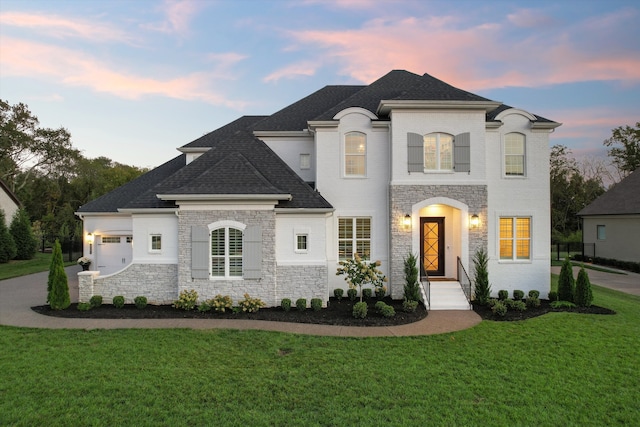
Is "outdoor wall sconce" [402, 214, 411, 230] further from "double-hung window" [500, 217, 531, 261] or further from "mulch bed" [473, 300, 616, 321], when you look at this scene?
"double-hung window" [500, 217, 531, 261]

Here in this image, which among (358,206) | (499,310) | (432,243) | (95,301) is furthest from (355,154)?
(95,301)

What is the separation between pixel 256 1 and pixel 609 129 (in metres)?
Result: 47.8

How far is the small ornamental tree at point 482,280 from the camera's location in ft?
38.9

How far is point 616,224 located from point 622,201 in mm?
1922

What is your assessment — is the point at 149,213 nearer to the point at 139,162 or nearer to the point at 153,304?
the point at 153,304

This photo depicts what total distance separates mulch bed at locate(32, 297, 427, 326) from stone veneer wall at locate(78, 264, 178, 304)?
32 cm

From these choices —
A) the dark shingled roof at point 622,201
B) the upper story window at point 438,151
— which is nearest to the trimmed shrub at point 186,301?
the upper story window at point 438,151

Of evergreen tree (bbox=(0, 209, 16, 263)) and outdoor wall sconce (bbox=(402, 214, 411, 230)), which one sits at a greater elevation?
outdoor wall sconce (bbox=(402, 214, 411, 230))

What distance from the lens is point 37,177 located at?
140ft

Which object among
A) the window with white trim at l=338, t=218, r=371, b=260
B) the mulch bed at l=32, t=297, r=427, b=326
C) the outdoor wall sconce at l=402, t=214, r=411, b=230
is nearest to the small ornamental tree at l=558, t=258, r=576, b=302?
the mulch bed at l=32, t=297, r=427, b=326

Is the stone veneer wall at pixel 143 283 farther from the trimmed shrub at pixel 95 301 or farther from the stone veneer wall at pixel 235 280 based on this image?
the stone veneer wall at pixel 235 280

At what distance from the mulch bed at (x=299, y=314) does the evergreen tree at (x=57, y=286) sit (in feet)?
0.76

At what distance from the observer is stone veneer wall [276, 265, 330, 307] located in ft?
37.4

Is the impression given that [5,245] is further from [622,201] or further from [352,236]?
[622,201]
